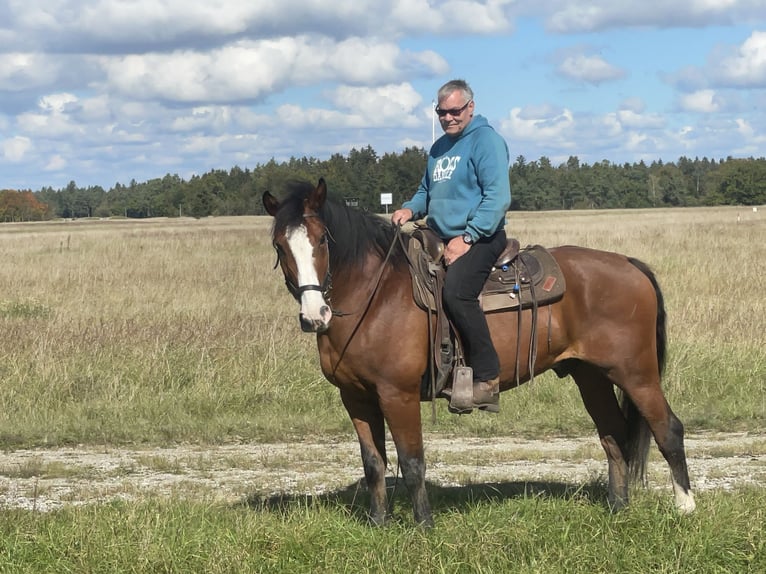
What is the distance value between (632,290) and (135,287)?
15.3m

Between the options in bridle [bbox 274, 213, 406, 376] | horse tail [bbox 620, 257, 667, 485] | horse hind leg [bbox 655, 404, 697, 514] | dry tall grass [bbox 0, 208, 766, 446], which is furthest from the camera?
dry tall grass [bbox 0, 208, 766, 446]

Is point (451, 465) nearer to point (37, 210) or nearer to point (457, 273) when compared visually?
point (457, 273)

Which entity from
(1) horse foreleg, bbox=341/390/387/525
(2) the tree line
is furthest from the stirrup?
(2) the tree line

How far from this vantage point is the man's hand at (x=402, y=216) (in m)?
6.20

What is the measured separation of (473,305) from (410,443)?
1047 millimetres

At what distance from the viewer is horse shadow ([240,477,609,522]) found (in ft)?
20.9

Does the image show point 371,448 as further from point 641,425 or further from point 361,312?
point 641,425

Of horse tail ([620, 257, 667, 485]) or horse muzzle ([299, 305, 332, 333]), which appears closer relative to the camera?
horse muzzle ([299, 305, 332, 333])

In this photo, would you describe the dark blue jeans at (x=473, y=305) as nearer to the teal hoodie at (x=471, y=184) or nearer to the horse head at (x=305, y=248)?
the teal hoodie at (x=471, y=184)

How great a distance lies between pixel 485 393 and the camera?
604cm

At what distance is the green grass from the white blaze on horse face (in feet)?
4.65

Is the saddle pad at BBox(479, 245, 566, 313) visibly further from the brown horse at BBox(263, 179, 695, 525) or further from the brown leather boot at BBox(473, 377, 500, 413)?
the brown leather boot at BBox(473, 377, 500, 413)

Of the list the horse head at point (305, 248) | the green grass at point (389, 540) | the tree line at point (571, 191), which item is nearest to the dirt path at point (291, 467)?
the green grass at point (389, 540)

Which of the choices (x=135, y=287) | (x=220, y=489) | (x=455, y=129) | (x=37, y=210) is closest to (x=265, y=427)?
(x=220, y=489)
